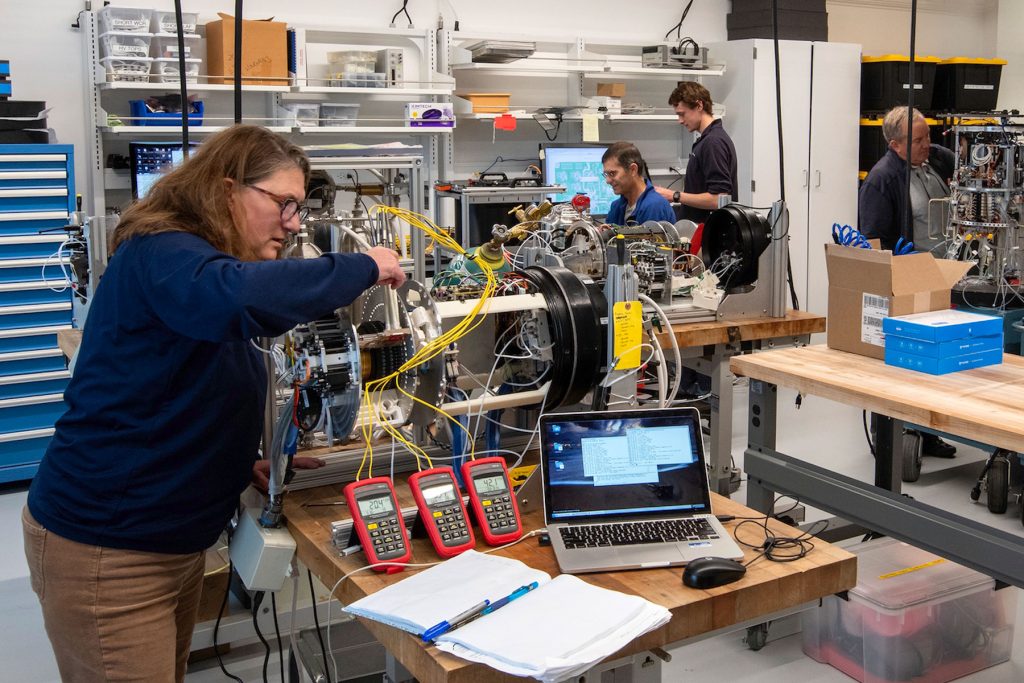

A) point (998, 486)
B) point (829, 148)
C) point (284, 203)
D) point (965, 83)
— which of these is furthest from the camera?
point (965, 83)

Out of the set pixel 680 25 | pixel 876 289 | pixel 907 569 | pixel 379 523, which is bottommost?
pixel 907 569

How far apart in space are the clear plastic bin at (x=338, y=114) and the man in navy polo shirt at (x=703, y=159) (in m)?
1.67

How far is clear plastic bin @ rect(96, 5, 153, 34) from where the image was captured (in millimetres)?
4676

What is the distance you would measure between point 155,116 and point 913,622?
388 centimetres

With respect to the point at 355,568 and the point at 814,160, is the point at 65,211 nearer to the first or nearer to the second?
the point at 355,568

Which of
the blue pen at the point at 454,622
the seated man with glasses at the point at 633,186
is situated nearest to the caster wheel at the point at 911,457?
the seated man with glasses at the point at 633,186

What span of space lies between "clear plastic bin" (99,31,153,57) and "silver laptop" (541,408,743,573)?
12.1ft

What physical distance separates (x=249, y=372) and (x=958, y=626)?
2.11 m

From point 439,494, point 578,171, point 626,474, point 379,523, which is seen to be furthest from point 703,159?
point 379,523

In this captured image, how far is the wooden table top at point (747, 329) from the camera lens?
3650mm

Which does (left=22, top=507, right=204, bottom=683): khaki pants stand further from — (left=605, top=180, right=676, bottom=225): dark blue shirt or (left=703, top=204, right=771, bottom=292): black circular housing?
(left=605, top=180, right=676, bottom=225): dark blue shirt

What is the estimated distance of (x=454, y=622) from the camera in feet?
4.79

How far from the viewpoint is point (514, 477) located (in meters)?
2.05

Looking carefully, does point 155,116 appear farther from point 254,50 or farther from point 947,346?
point 947,346
